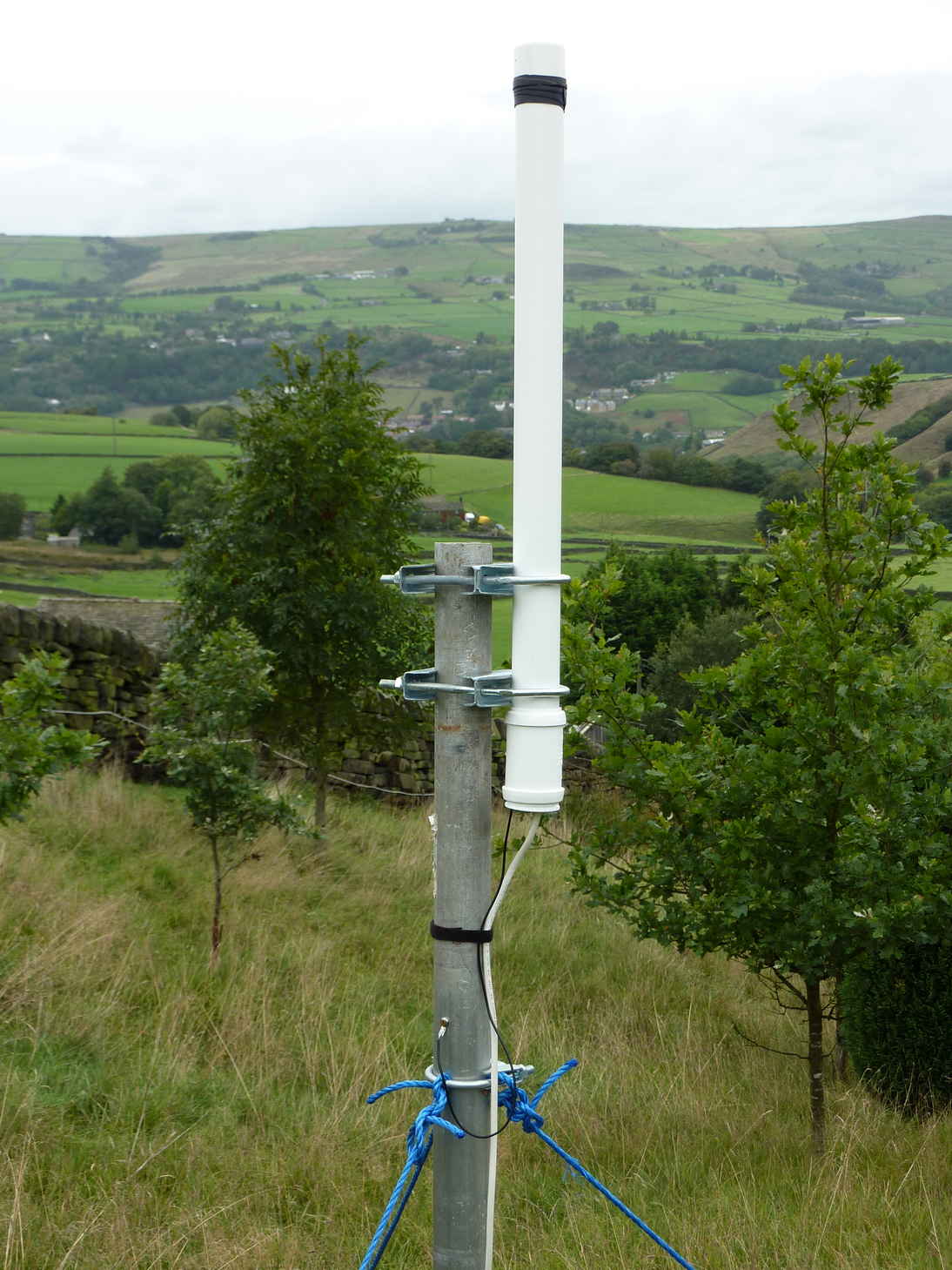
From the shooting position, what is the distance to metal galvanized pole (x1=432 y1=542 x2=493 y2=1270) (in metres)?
2.25

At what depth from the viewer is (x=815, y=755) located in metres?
4.09

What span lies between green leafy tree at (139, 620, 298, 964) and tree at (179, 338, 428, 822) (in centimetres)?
181

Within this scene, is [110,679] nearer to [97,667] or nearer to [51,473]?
[97,667]

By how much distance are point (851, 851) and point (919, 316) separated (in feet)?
323

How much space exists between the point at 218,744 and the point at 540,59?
17.1 feet

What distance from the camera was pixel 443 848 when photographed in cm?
230

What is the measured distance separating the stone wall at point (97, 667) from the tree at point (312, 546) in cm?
147

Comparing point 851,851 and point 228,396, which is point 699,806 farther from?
point 228,396

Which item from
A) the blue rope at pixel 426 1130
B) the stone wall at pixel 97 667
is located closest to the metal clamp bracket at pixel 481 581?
the blue rope at pixel 426 1130

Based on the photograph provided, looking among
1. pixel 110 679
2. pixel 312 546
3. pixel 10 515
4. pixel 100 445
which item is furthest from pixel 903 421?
pixel 100 445

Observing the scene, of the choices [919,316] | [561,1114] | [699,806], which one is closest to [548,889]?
[561,1114]

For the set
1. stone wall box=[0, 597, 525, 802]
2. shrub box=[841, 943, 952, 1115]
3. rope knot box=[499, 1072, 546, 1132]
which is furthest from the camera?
stone wall box=[0, 597, 525, 802]

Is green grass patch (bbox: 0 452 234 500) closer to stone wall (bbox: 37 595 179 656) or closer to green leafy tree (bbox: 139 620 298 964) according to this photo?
stone wall (bbox: 37 595 179 656)

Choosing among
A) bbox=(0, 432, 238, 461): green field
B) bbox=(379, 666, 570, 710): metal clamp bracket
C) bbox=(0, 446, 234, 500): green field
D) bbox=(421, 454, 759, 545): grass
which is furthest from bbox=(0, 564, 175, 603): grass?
bbox=(379, 666, 570, 710): metal clamp bracket
